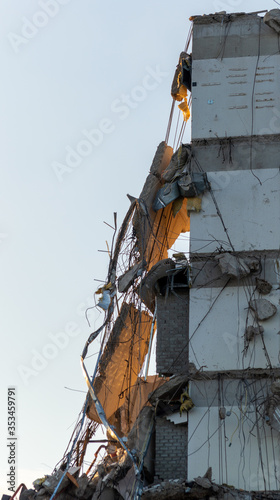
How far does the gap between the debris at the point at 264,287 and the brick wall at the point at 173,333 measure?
1.41m

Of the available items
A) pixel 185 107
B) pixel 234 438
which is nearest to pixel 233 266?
pixel 234 438

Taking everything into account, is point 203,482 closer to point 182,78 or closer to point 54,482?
point 54,482

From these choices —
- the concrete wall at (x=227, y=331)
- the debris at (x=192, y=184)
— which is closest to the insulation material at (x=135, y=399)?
the concrete wall at (x=227, y=331)

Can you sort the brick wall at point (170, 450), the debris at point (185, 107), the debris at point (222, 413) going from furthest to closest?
the debris at point (185, 107)
the brick wall at point (170, 450)
the debris at point (222, 413)

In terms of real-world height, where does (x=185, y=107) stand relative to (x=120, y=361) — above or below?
above

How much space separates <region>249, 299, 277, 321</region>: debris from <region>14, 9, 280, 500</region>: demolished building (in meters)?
0.03

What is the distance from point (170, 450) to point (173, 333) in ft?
7.24

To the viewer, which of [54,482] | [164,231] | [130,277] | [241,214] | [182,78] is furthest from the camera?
[182,78]

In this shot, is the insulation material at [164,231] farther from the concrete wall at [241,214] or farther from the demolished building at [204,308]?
the concrete wall at [241,214]

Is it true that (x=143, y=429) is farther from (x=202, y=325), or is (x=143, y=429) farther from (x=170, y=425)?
(x=202, y=325)

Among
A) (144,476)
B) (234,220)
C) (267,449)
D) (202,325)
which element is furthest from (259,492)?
(234,220)

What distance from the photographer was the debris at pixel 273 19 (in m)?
19.4

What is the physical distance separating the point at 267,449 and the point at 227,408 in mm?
1004

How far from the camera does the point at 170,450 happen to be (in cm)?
1666
